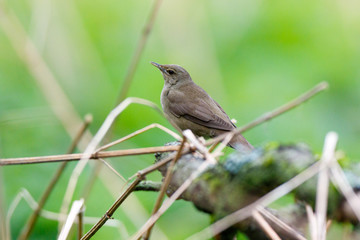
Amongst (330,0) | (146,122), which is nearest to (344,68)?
(330,0)

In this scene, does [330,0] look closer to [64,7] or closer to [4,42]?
[64,7]

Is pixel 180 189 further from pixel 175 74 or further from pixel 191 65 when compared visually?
pixel 191 65

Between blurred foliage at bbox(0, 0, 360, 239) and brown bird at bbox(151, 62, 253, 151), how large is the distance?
0.34m

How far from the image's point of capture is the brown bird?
471 centimetres

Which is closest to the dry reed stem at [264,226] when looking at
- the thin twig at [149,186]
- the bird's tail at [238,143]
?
the thin twig at [149,186]

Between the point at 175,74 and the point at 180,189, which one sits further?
the point at 175,74

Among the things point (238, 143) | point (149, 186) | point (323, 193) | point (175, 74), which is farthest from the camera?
point (175, 74)

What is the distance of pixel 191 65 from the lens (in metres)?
6.32

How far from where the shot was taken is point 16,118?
12.3 feet

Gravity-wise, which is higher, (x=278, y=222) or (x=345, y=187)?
(x=345, y=187)

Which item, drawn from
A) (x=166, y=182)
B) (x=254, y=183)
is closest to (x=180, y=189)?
(x=166, y=182)

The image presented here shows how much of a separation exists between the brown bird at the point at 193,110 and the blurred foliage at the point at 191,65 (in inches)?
13.6

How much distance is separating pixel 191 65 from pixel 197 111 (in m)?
1.59

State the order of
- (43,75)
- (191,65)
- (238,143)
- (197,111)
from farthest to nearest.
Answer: (191,65), (197,111), (43,75), (238,143)
